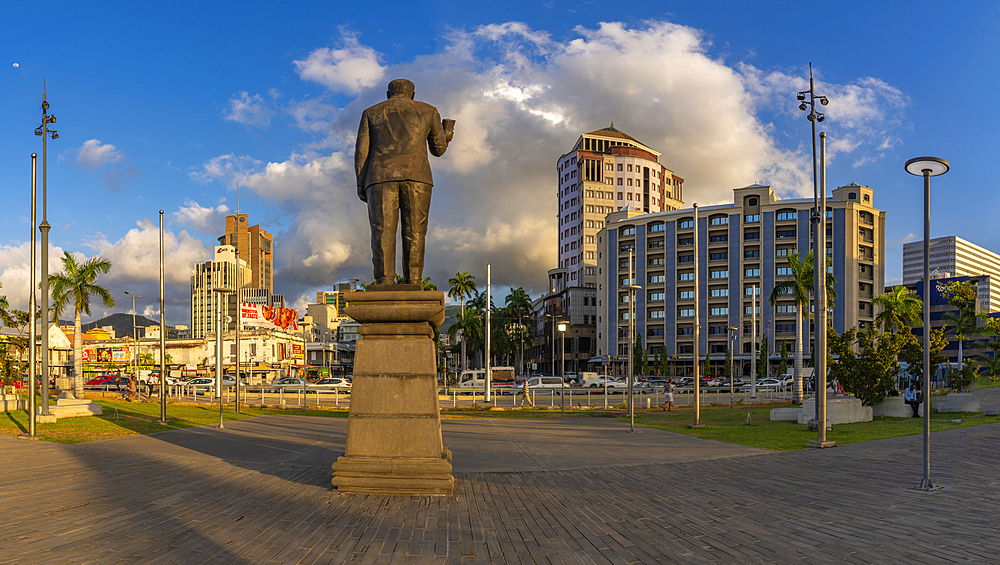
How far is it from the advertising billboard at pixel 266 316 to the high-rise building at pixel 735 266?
160 ft

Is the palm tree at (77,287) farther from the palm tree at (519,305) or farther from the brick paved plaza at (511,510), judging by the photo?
the palm tree at (519,305)

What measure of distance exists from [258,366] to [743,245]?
243 feet

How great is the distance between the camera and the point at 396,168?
9289 mm

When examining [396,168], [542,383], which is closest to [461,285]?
[542,383]

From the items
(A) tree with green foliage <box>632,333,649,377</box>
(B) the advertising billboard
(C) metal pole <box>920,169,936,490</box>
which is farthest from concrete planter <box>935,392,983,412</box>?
(A) tree with green foliage <box>632,333,649,377</box>

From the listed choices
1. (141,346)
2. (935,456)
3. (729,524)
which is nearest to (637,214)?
(141,346)

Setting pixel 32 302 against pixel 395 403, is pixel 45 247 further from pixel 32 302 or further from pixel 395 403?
pixel 395 403

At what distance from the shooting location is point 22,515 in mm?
6844

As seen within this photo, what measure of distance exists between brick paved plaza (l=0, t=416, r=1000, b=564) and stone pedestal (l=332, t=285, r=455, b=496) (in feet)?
1.03

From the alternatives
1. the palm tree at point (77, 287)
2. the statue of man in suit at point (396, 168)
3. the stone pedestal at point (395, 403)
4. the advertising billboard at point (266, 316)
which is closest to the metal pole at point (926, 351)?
the stone pedestal at point (395, 403)

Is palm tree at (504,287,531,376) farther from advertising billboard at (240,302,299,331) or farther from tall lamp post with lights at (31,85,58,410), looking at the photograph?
tall lamp post with lights at (31,85,58,410)

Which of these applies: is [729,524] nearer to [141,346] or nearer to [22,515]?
[22,515]

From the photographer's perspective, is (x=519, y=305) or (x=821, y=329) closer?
(x=821, y=329)

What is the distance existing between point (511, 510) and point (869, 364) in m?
20.6
